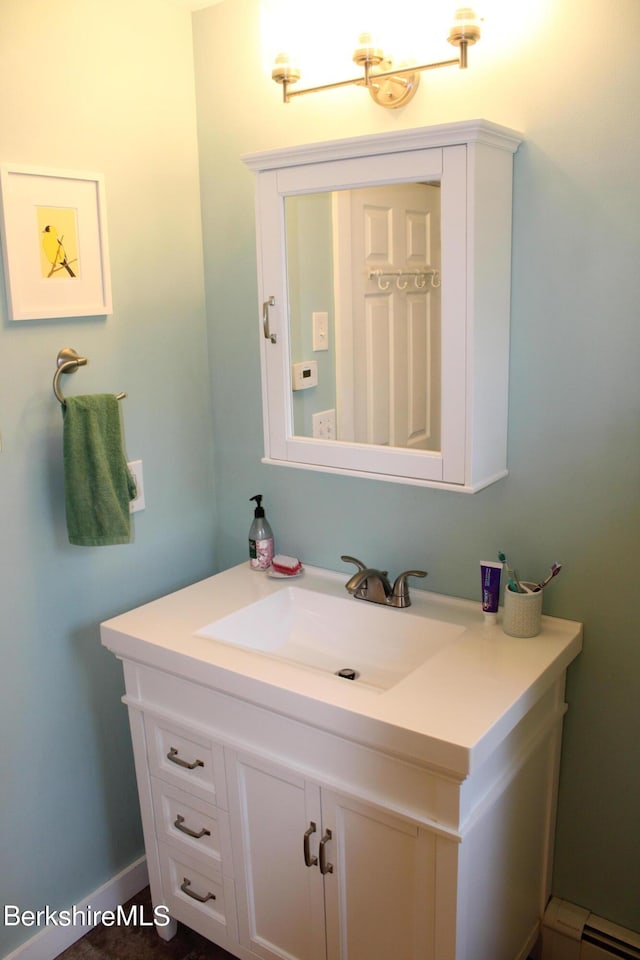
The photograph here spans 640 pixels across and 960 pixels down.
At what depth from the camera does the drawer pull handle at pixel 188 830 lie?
1796mm

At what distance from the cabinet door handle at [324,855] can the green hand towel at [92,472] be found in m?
0.77

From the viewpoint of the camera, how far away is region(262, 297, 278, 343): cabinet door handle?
1.78m

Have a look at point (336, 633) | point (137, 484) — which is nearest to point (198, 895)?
point (336, 633)

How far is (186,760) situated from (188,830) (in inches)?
7.2

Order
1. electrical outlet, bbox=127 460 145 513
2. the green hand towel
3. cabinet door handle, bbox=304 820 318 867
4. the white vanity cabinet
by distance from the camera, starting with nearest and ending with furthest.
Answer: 1. the white vanity cabinet
2. cabinet door handle, bbox=304 820 318 867
3. the green hand towel
4. electrical outlet, bbox=127 460 145 513

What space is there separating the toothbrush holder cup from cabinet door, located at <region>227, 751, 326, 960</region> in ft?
1.70

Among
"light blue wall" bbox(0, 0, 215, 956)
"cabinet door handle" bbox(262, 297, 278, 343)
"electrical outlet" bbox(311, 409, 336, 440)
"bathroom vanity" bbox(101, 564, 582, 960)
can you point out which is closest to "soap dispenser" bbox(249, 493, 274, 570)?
"bathroom vanity" bbox(101, 564, 582, 960)

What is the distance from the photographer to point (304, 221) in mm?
1712

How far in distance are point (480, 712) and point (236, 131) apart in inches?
58.1

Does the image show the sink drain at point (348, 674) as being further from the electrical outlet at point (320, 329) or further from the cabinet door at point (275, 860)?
the electrical outlet at point (320, 329)

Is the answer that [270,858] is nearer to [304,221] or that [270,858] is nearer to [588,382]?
[588,382]

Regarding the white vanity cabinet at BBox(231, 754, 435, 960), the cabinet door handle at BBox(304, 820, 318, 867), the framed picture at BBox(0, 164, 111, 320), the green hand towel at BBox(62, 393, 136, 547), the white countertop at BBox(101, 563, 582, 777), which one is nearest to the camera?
the white countertop at BBox(101, 563, 582, 777)

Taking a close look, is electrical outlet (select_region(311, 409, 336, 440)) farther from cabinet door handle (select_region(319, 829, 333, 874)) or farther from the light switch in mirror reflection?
cabinet door handle (select_region(319, 829, 333, 874))

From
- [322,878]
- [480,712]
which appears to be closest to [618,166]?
[480,712]
